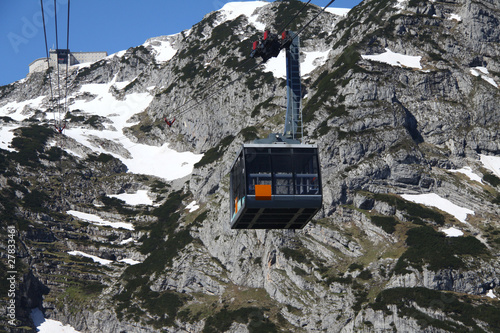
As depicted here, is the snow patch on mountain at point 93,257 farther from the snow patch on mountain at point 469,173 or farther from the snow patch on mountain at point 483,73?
the snow patch on mountain at point 483,73

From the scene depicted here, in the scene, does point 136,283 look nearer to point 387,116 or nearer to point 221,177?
point 221,177

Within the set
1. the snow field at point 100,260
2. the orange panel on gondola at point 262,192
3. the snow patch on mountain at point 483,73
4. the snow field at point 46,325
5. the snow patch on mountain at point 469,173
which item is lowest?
the snow field at point 46,325

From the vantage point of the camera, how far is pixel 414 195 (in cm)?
14812

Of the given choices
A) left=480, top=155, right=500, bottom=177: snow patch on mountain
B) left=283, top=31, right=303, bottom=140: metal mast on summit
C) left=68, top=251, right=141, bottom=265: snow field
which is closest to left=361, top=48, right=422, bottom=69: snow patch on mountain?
left=480, top=155, right=500, bottom=177: snow patch on mountain

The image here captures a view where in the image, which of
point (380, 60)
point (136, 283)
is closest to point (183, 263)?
point (136, 283)

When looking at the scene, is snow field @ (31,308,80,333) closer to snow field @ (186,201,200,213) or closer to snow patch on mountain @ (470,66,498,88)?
snow field @ (186,201,200,213)

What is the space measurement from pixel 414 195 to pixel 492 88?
46.6 meters

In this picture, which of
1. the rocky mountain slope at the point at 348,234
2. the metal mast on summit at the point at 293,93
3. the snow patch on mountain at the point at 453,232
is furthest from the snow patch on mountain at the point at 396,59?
the metal mast on summit at the point at 293,93

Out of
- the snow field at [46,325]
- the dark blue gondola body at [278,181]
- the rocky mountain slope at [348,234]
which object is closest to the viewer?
the dark blue gondola body at [278,181]

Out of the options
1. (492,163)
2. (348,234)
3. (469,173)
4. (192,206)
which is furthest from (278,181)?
(192,206)

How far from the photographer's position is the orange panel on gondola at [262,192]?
50.6 meters

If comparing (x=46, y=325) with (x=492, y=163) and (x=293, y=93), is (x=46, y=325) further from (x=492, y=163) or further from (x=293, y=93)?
(x=293, y=93)

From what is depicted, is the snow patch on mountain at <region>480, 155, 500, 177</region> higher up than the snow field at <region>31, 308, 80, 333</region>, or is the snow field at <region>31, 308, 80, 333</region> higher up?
the snow patch on mountain at <region>480, 155, 500, 177</region>

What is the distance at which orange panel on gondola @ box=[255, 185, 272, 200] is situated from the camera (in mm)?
50594
